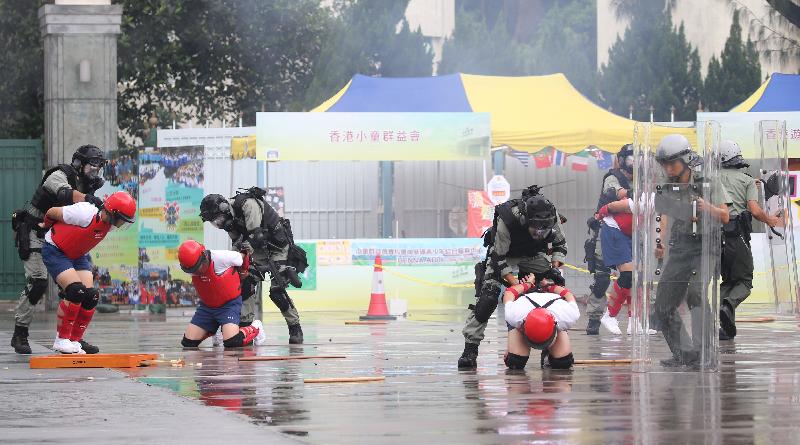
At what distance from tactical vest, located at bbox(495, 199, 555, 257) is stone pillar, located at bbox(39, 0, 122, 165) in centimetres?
1262

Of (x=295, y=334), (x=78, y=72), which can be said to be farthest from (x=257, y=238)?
(x=78, y=72)

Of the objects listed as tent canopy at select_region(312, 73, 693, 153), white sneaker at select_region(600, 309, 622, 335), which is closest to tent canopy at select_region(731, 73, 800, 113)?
tent canopy at select_region(312, 73, 693, 153)

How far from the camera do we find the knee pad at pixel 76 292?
14.7 meters

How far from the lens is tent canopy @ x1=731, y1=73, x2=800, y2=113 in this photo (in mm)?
27547

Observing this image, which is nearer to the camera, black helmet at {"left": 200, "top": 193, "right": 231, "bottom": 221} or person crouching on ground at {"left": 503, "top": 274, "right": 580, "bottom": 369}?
person crouching on ground at {"left": 503, "top": 274, "right": 580, "bottom": 369}

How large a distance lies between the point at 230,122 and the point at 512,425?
31.6 meters

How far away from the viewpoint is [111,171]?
2467 centimetres

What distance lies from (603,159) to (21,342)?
12.9 meters

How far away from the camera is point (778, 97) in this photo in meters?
27.8

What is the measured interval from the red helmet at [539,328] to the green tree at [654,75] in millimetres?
33604

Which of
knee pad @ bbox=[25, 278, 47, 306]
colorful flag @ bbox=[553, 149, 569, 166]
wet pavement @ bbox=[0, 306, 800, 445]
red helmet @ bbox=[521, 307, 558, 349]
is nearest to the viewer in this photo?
wet pavement @ bbox=[0, 306, 800, 445]

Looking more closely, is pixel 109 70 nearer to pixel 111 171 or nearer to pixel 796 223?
pixel 111 171

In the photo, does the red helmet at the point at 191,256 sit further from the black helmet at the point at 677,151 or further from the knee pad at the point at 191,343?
the black helmet at the point at 677,151

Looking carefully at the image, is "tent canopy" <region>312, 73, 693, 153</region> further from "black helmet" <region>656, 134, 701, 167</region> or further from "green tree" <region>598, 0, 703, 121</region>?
"green tree" <region>598, 0, 703, 121</region>
